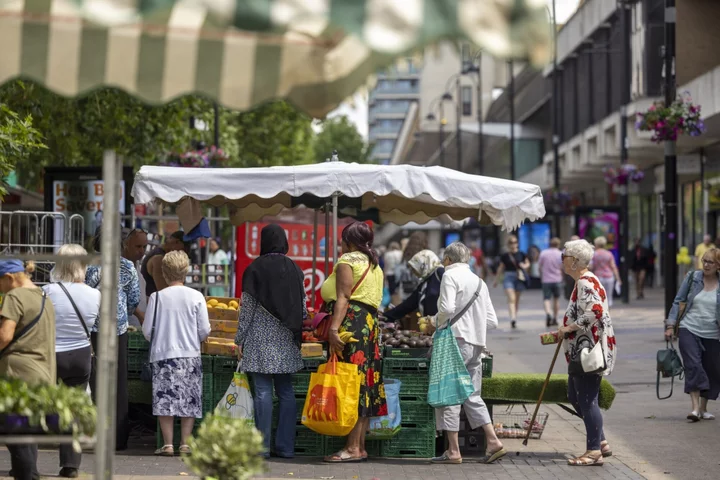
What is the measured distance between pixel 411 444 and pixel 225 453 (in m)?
4.97

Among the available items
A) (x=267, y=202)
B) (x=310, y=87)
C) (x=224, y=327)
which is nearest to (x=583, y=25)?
(x=267, y=202)

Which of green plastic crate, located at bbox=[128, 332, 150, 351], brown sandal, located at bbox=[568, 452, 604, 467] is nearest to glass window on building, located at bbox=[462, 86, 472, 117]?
green plastic crate, located at bbox=[128, 332, 150, 351]

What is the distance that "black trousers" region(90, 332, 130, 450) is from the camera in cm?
1020

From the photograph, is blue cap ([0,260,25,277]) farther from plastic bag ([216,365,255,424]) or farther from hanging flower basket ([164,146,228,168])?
hanging flower basket ([164,146,228,168])

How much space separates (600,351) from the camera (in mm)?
9852

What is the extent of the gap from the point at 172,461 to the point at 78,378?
1339mm

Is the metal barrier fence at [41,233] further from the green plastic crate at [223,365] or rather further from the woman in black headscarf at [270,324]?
the woman in black headscarf at [270,324]

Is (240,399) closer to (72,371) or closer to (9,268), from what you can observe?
(72,371)

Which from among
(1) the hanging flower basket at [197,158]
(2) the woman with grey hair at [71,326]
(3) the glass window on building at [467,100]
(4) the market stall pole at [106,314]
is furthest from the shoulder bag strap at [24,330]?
(3) the glass window on building at [467,100]

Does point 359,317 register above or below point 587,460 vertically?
above

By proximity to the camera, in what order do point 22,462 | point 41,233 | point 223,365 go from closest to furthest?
point 22,462
point 223,365
point 41,233

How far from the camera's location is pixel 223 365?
10.5 m

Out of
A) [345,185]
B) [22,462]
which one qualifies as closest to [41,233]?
[345,185]

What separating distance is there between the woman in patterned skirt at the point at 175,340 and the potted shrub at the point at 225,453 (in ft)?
14.1
